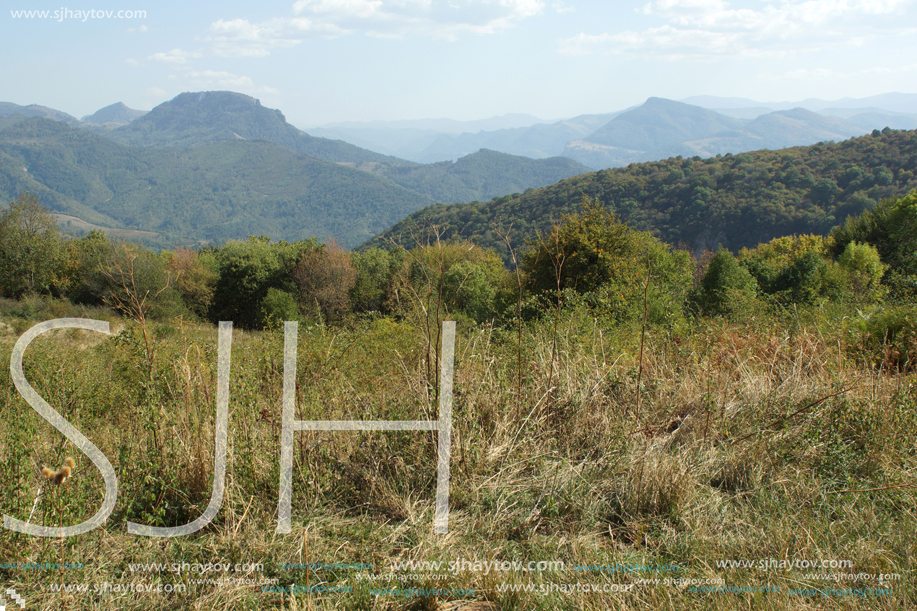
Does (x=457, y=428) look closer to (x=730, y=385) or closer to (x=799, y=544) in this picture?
(x=799, y=544)

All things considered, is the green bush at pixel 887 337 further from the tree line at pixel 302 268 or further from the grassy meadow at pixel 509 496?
the tree line at pixel 302 268

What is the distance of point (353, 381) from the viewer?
3855mm

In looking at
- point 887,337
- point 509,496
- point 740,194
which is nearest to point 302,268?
point 887,337

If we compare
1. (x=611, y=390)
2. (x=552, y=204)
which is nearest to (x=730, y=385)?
(x=611, y=390)

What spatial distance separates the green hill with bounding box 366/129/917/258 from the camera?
56.7 metres

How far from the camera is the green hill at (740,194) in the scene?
186 ft

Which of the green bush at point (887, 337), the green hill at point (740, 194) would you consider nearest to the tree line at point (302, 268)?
the green bush at point (887, 337)

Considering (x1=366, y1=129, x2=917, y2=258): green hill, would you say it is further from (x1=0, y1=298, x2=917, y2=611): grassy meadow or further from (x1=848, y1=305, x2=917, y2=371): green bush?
(x1=0, y1=298, x2=917, y2=611): grassy meadow

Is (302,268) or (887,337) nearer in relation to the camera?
(887,337)

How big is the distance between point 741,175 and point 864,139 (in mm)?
14509

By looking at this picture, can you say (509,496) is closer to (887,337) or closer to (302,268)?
(887,337)

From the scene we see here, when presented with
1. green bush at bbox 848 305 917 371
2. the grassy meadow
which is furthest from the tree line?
Answer: the grassy meadow

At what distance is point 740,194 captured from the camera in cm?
6669

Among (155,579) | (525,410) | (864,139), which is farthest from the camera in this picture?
(864,139)
